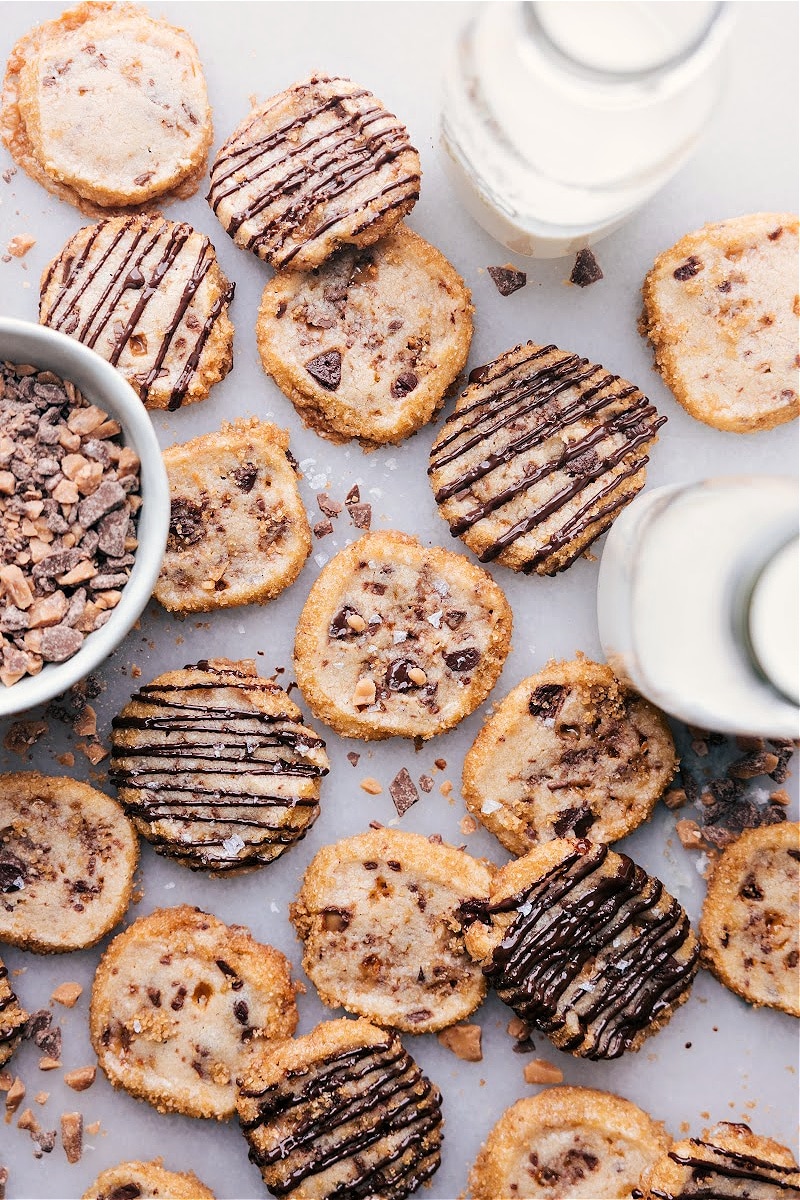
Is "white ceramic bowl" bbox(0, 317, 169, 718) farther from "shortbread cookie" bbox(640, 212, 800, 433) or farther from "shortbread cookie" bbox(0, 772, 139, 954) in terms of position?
"shortbread cookie" bbox(640, 212, 800, 433)

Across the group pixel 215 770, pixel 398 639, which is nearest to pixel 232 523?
pixel 398 639

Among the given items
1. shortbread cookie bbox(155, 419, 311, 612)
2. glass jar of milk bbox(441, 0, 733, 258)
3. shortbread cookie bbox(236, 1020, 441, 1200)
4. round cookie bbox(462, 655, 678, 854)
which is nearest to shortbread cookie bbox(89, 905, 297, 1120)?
shortbread cookie bbox(236, 1020, 441, 1200)

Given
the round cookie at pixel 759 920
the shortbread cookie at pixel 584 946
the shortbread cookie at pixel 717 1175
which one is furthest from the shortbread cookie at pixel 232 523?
the shortbread cookie at pixel 717 1175

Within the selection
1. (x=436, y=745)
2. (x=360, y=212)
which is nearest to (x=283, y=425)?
(x=360, y=212)

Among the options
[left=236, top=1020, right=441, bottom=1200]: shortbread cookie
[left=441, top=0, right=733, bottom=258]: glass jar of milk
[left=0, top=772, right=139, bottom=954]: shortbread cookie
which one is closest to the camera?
[left=441, top=0, right=733, bottom=258]: glass jar of milk

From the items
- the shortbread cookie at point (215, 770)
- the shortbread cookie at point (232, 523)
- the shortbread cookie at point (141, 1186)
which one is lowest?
the shortbread cookie at point (141, 1186)

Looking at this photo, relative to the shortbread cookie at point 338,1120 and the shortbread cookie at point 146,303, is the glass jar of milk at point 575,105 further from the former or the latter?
the shortbread cookie at point 338,1120
